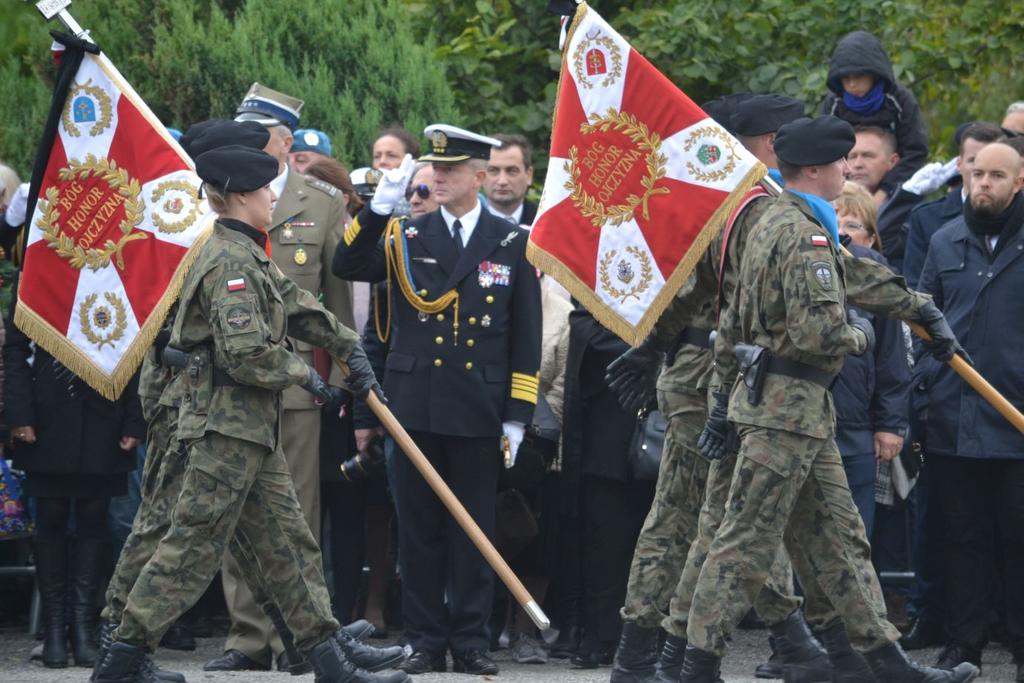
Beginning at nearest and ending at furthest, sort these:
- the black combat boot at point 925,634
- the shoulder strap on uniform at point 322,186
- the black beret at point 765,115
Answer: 1. the black beret at point 765,115
2. the black combat boot at point 925,634
3. the shoulder strap on uniform at point 322,186

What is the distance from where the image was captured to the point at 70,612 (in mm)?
8672

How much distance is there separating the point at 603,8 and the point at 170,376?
19.0 feet

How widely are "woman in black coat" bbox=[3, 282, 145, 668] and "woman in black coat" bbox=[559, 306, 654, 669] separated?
2.00 meters

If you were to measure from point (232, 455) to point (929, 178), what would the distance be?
4.24 metres

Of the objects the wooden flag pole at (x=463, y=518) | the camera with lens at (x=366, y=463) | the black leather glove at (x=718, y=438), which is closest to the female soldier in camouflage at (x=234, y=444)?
the wooden flag pole at (x=463, y=518)

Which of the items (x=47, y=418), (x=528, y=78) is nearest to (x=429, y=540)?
A: (x=47, y=418)

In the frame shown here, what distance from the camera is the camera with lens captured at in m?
8.59

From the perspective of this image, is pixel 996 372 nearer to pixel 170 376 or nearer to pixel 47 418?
pixel 170 376


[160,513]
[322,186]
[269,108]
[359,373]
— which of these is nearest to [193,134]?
[269,108]

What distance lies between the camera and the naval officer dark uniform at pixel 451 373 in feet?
27.7

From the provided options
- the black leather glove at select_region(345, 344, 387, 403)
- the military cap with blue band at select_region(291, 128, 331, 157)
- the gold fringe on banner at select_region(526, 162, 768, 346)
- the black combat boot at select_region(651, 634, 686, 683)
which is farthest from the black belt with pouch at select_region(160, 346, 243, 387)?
the military cap with blue band at select_region(291, 128, 331, 157)

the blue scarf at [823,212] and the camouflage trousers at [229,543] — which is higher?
the blue scarf at [823,212]

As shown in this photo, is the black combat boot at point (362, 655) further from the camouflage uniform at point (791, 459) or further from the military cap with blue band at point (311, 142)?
the military cap with blue band at point (311, 142)

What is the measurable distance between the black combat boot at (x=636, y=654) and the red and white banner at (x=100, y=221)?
8.18 feet
